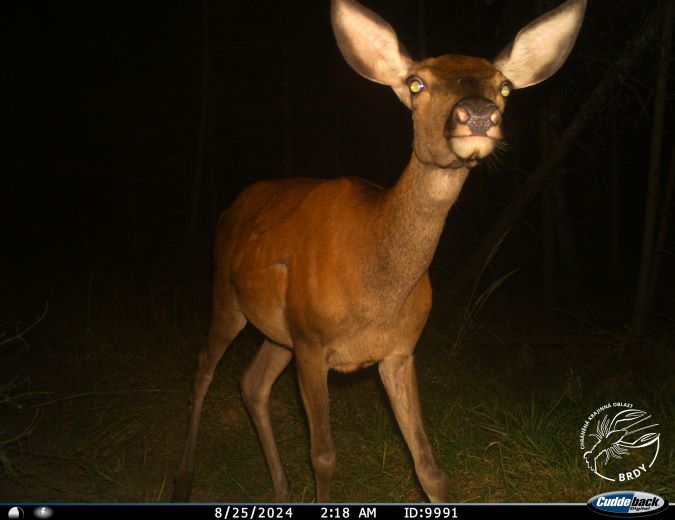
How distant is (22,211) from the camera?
75.7 feet

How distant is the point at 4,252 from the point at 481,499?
16.1 metres

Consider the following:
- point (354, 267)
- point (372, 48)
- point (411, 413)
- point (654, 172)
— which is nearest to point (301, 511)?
point (411, 413)

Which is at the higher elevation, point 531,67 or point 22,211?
point 531,67

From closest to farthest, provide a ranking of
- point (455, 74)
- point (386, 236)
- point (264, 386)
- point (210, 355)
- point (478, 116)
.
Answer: point (478, 116) → point (455, 74) → point (386, 236) → point (264, 386) → point (210, 355)

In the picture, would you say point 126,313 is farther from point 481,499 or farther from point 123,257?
point 123,257

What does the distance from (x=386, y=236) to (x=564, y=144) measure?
334 cm

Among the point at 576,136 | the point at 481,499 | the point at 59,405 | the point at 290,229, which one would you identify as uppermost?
the point at 576,136

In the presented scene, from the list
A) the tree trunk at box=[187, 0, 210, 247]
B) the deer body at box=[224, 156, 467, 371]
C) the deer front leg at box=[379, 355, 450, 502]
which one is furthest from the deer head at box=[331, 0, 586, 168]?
the tree trunk at box=[187, 0, 210, 247]

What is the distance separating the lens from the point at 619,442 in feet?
17.5

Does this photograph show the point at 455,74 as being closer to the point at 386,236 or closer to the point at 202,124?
the point at 386,236

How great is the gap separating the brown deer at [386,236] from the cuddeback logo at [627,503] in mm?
888

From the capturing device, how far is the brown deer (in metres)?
3.95

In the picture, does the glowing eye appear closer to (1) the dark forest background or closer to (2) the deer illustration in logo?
(2) the deer illustration in logo

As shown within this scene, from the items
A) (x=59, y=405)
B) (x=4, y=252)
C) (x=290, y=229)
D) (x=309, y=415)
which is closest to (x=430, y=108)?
(x=290, y=229)
